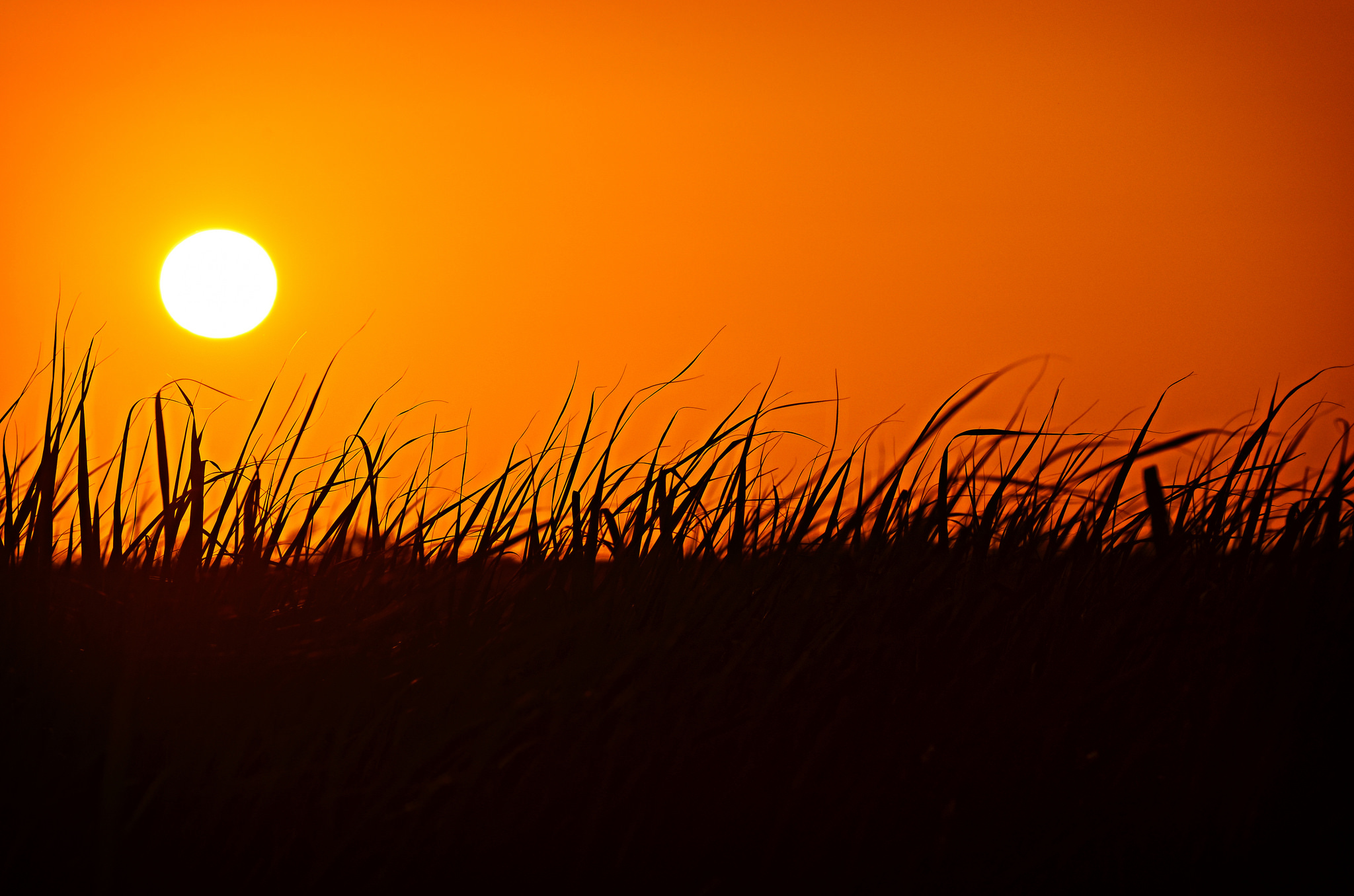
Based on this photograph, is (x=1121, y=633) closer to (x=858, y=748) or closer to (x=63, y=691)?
(x=858, y=748)

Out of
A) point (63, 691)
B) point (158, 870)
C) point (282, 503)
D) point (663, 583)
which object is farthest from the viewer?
point (282, 503)

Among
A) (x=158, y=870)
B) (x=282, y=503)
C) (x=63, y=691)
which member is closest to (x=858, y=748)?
(x=158, y=870)

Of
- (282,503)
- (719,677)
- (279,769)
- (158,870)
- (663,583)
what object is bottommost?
(158,870)

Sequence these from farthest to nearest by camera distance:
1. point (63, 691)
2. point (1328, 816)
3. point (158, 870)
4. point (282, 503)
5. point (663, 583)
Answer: point (282, 503) → point (663, 583) → point (63, 691) → point (1328, 816) → point (158, 870)

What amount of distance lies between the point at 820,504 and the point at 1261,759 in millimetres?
731

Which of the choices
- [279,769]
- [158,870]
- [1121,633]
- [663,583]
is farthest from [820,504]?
[158,870]

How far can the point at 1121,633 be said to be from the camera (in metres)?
1.32

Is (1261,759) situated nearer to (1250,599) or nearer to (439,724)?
(1250,599)

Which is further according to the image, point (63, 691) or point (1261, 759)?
point (63, 691)

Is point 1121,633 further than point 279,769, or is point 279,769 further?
point 1121,633

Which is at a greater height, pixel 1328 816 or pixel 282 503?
pixel 282 503

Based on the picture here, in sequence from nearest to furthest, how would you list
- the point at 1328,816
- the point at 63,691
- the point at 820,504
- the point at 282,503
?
the point at 1328,816 < the point at 63,691 < the point at 820,504 < the point at 282,503

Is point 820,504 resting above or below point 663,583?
above

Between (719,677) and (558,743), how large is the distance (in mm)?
209
